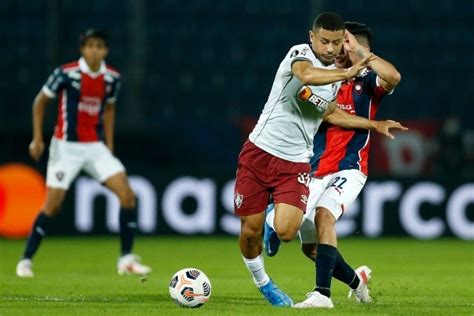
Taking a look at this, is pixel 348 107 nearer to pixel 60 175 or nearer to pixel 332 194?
pixel 332 194

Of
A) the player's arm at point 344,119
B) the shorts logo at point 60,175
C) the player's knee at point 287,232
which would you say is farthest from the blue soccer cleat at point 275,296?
the shorts logo at point 60,175

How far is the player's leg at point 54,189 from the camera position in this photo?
1018 cm

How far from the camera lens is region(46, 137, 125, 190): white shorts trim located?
10.5 meters

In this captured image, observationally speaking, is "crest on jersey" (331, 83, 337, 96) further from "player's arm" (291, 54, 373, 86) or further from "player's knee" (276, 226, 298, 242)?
"player's knee" (276, 226, 298, 242)

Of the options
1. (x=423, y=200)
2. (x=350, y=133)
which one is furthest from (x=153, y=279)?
(x=423, y=200)

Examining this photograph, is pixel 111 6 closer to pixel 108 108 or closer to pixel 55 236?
pixel 55 236

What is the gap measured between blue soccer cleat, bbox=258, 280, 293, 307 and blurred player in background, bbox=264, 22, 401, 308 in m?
0.26

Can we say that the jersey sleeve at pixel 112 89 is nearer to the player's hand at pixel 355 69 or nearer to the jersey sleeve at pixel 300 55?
the jersey sleeve at pixel 300 55

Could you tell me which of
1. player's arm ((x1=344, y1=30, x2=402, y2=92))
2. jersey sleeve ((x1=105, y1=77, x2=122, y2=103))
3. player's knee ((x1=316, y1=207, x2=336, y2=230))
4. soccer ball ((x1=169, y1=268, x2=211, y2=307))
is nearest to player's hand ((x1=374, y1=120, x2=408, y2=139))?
player's arm ((x1=344, y1=30, x2=402, y2=92))

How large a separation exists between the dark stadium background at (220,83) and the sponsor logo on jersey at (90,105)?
12.9 ft

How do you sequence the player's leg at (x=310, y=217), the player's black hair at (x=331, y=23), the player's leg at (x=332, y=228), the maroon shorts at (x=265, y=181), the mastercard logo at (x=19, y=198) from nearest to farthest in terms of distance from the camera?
1. the player's black hair at (x=331, y=23)
2. the player's leg at (x=332, y=228)
3. the maroon shorts at (x=265, y=181)
4. the player's leg at (x=310, y=217)
5. the mastercard logo at (x=19, y=198)

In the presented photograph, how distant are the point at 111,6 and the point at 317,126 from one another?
1003 centimetres

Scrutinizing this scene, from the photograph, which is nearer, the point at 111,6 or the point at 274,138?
the point at 274,138

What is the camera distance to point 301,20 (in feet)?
56.7
